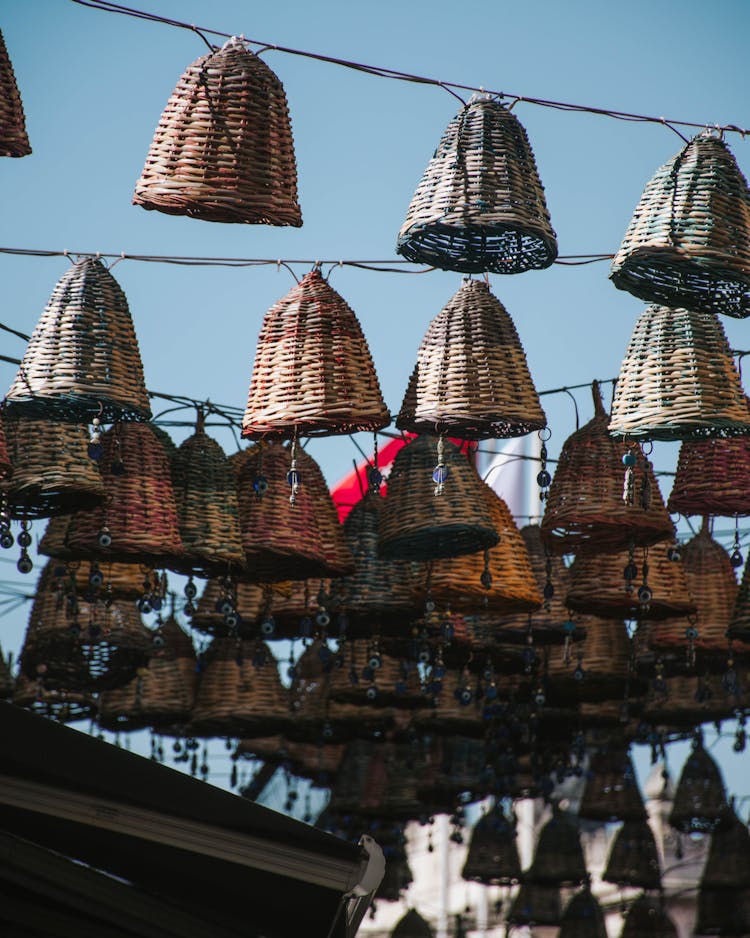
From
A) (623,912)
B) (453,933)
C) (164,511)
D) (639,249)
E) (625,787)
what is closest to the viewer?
(639,249)

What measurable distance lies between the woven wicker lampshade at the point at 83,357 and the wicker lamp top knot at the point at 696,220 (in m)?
1.30

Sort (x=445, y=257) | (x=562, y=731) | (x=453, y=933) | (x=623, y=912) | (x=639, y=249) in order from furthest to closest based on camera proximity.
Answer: (x=453, y=933)
(x=623, y=912)
(x=562, y=731)
(x=445, y=257)
(x=639, y=249)

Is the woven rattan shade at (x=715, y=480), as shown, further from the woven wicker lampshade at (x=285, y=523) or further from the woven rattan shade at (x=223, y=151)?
the woven rattan shade at (x=223, y=151)

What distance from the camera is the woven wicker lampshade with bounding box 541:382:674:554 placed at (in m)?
5.47

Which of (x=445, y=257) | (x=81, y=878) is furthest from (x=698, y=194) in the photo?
(x=81, y=878)

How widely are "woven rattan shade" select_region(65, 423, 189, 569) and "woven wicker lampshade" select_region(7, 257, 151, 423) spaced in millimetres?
486

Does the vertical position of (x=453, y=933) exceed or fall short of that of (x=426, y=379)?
it falls short

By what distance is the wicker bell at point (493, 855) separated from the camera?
32.5 ft

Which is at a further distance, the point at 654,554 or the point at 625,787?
the point at 625,787

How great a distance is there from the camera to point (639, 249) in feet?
13.8

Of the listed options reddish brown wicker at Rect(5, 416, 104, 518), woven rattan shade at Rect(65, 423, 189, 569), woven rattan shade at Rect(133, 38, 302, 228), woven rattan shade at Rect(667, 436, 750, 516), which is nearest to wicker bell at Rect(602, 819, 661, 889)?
woven rattan shade at Rect(667, 436, 750, 516)

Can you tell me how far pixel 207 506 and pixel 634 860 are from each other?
534cm

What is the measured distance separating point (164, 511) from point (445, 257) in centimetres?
123

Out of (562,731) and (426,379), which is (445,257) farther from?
(562,731)
